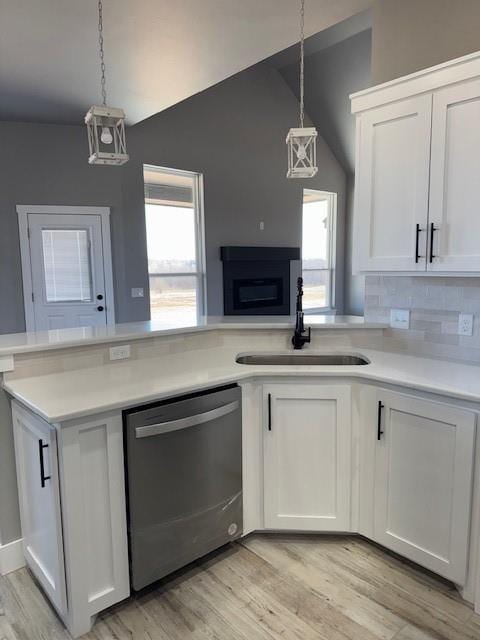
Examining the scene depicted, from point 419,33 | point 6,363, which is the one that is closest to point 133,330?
point 6,363

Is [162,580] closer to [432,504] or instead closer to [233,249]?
[432,504]

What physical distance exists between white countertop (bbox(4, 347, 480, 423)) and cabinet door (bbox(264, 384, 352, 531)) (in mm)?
134

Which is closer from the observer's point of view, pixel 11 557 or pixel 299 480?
pixel 11 557

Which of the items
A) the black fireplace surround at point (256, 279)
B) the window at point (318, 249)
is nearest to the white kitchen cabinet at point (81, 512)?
the black fireplace surround at point (256, 279)

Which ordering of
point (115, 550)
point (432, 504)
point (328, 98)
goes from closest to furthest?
point (115, 550)
point (432, 504)
point (328, 98)

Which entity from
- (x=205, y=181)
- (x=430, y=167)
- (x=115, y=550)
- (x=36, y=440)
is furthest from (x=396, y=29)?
(x=205, y=181)

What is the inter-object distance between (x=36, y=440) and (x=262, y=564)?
121cm

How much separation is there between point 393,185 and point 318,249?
554 centimetres

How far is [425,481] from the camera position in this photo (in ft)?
6.27

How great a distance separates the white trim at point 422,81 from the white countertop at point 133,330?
3.96 feet

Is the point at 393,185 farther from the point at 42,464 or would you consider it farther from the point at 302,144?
the point at 42,464

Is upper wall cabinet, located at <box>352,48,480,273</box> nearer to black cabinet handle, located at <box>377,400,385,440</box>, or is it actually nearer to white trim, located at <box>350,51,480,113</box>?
white trim, located at <box>350,51,480,113</box>

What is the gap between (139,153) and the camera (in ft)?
17.0

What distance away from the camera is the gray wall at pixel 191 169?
4586 mm
